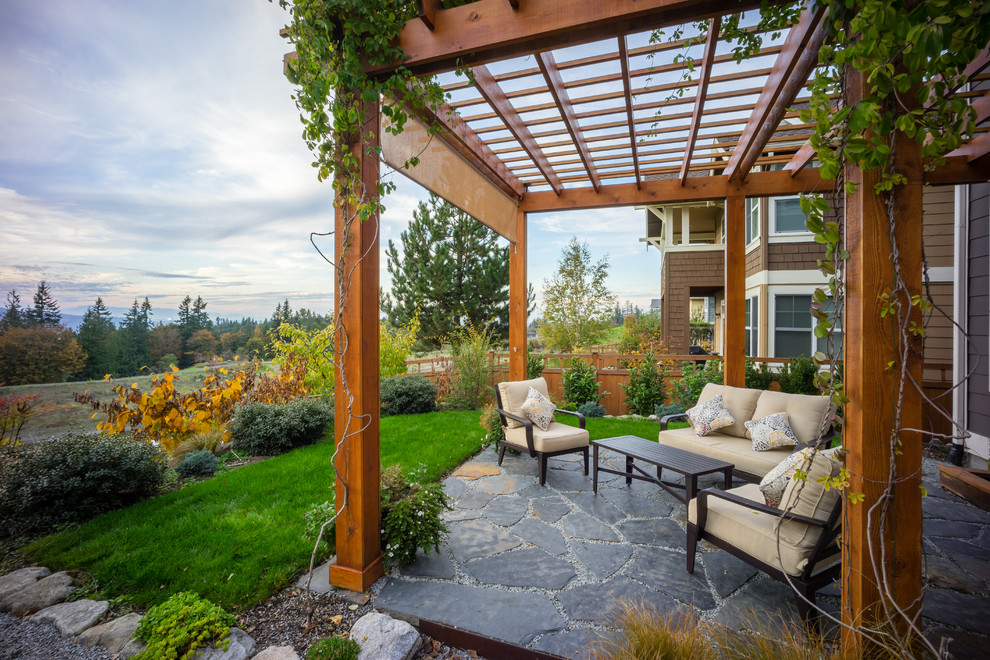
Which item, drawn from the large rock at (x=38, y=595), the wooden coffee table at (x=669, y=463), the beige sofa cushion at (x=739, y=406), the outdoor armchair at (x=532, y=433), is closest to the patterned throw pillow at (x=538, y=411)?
the outdoor armchair at (x=532, y=433)

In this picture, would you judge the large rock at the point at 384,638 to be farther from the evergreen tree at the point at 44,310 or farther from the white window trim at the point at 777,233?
the white window trim at the point at 777,233

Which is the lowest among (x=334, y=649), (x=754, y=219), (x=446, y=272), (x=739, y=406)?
(x=334, y=649)

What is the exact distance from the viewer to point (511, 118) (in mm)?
3449

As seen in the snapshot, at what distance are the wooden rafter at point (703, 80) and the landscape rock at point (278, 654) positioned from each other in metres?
3.46

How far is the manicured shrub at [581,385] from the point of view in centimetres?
713

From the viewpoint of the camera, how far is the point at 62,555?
2615 millimetres

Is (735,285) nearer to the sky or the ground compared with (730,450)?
nearer to the sky

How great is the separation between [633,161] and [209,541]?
15.5ft

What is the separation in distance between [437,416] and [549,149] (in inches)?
164

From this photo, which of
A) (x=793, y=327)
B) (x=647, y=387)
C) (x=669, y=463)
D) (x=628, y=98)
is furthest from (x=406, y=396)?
(x=793, y=327)

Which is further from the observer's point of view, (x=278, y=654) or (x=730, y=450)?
(x=730, y=450)

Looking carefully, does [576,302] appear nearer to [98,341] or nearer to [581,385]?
[581,385]

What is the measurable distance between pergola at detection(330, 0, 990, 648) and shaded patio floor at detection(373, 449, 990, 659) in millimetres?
535

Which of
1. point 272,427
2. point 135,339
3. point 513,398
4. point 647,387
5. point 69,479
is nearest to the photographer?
point 69,479
